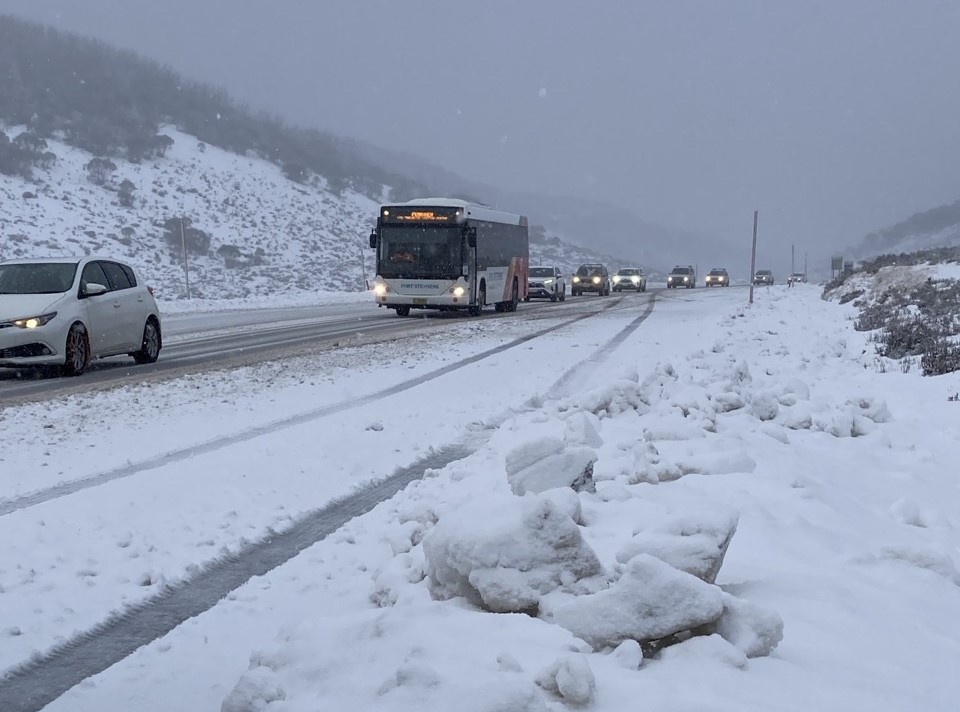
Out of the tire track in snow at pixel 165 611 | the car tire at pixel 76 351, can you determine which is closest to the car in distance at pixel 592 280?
the car tire at pixel 76 351

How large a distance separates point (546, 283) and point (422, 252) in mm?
17353

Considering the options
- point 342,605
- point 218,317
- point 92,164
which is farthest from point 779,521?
point 92,164

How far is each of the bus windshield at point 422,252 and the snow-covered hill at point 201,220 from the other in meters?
21.6

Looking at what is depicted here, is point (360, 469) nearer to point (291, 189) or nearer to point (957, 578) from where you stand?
point (957, 578)

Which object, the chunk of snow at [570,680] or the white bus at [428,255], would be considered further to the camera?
the white bus at [428,255]

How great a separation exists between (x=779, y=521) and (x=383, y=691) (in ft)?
9.60

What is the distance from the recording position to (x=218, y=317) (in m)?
29.3

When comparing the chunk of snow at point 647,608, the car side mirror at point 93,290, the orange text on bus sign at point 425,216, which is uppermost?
the orange text on bus sign at point 425,216

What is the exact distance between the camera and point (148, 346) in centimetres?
1490

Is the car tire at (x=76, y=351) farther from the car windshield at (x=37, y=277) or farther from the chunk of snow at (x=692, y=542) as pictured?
the chunk of snow at (x=692, y=542)

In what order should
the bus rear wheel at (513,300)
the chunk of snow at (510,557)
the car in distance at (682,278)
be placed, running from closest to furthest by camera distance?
the chunk of snow at (510,557), the bus rear wheel at (513,300), the car in distance at (682,278)

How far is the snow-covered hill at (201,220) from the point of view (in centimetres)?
5656

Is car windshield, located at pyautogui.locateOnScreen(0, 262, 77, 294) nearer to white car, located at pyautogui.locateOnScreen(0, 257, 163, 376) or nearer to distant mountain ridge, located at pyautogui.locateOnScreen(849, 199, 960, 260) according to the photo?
white car, located at pyautogui.locateOnScreen(0, 257, 163, 376)

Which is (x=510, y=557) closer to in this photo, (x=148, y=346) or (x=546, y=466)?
(x=546, y=466)
